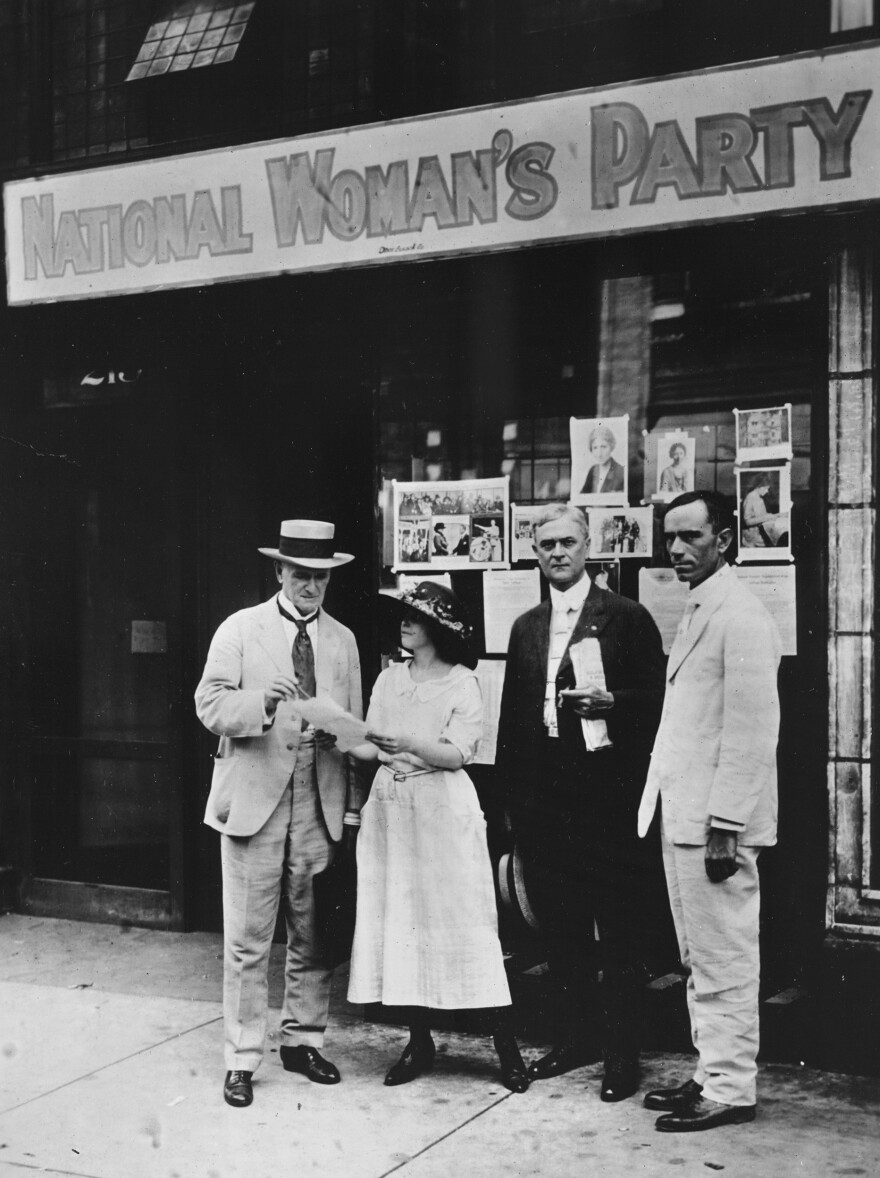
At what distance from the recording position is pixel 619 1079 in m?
5.16

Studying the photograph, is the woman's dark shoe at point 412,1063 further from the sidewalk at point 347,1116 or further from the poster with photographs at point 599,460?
the poster with photographs at point 599,460

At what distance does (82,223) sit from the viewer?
6.82m

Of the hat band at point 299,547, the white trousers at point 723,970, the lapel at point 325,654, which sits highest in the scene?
the hat band at point 299,547

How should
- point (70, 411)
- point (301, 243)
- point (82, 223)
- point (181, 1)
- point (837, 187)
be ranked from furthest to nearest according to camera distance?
1. point (70, 411)
2. point (181, 1)
3. point (82, 223)
4. point (301, 243)
5. point (837, 187)

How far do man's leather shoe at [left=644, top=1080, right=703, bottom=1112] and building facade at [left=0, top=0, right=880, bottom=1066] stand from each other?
30.2 inches

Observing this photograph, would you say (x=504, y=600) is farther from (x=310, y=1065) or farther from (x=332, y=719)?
(x=310, y=1065)

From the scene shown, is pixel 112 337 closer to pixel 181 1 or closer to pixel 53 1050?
pixel 181 1

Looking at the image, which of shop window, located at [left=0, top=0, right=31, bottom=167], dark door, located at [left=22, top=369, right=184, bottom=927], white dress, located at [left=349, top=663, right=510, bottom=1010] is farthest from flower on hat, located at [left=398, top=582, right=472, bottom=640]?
shop window, located at [left=0, top=0, right=31, bottom=167]

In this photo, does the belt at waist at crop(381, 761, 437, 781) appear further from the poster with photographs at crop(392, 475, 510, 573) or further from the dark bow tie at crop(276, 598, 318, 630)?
the poster with photographs at crop(392, 475, 510, 573)

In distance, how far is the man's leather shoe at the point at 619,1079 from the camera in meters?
5.12

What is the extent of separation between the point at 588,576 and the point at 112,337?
11.3 feet

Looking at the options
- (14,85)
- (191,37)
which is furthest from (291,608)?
(14,85)

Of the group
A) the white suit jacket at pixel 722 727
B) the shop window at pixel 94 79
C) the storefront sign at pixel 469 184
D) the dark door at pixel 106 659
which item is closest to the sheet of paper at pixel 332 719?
the white suit jacket at pixel 722 727

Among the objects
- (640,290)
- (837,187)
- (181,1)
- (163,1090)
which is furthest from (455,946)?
(181,1)
